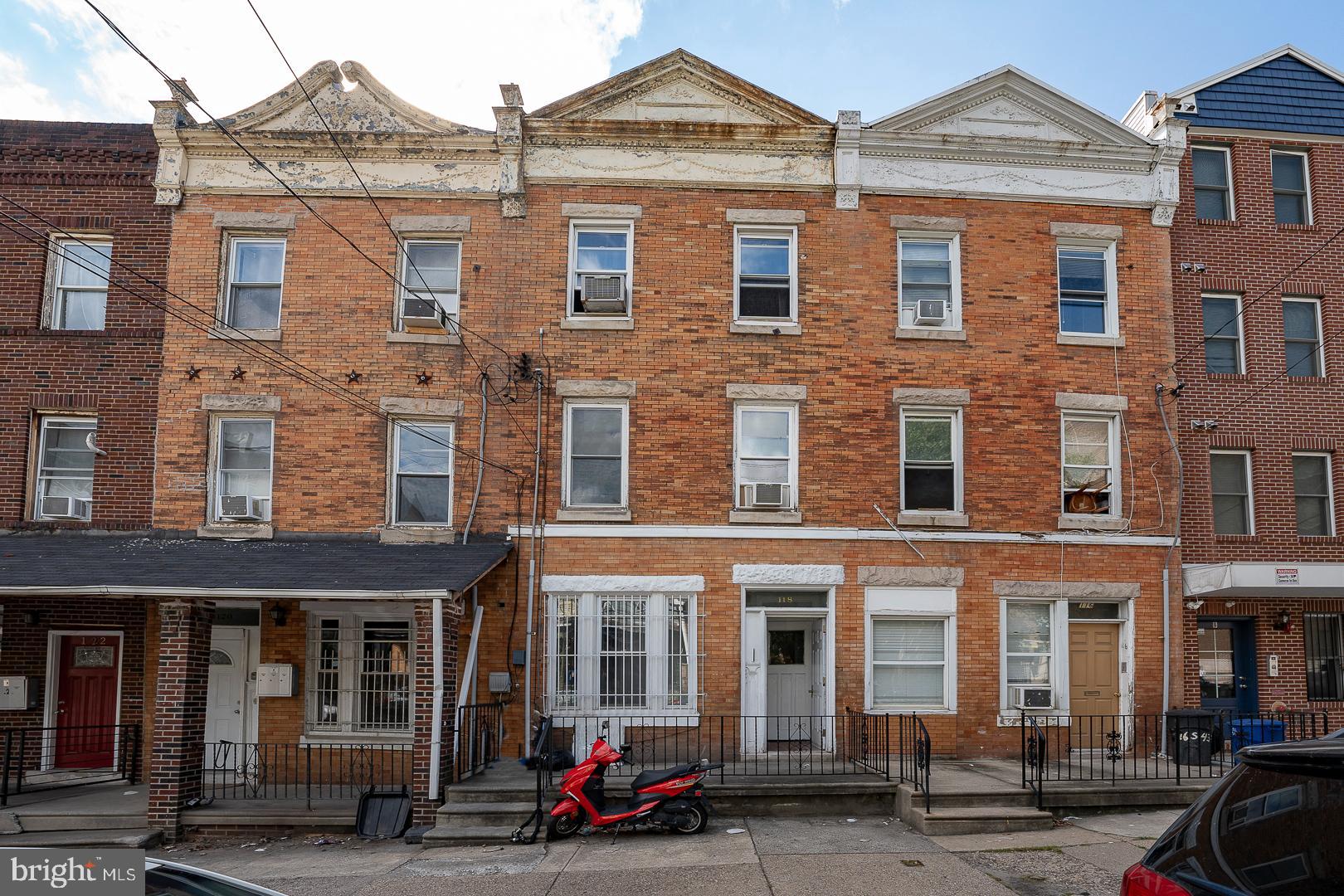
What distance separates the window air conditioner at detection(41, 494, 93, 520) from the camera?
15.1m

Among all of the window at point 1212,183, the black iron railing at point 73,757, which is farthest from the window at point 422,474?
the window at point 1212,183

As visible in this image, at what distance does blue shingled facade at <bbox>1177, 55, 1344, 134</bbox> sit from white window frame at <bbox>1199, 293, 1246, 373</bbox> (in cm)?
302

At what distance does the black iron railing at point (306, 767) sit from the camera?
13.5 m

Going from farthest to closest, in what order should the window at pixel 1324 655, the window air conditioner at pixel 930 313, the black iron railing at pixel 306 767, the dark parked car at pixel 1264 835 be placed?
the window at pixel 1324 655 → the window air conditioner at pixel 930 313 → the black iron railing at pixel 306 767 → the dark parked car at pixel 1264 835

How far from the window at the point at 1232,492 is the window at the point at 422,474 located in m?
12.5

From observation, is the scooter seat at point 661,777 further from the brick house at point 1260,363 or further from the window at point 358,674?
the brick house at point 1260,363

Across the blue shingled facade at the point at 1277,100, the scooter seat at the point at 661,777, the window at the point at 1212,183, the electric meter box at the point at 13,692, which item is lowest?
the scooter seat at the point at 661,777

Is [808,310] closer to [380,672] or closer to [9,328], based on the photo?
[380,672]

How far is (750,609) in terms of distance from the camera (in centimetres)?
1455

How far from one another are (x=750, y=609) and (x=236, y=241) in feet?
32.9

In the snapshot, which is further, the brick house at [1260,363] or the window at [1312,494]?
the window at [1312,494]

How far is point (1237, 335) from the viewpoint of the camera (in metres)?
16.5

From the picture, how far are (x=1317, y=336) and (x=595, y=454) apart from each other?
12.6 meters

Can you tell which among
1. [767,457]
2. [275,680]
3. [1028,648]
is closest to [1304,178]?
[1028,648]
